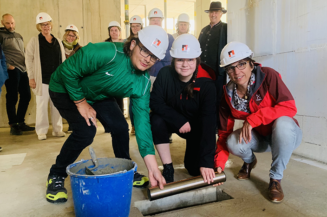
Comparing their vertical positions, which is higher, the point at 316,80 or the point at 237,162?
the point at 316,80

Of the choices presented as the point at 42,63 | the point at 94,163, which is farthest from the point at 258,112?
the point at 42,63

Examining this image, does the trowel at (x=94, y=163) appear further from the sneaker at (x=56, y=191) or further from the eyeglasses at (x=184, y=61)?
the eyeglasses at (x=184, y=61)

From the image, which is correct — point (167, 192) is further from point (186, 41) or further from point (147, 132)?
point (186, 41)

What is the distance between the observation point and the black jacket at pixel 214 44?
11.0 feet

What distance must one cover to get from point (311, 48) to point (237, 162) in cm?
126

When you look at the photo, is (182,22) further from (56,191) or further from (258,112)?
(56,191)

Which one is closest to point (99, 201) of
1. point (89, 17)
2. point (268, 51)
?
point (268, 51)

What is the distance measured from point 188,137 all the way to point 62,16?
4021 mm

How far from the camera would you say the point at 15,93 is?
398 cm

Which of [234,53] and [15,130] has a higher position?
[234,53]

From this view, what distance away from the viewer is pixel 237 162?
2.42m

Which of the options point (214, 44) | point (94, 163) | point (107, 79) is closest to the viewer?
point (94, 163)

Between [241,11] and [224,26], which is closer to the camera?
[241,11]

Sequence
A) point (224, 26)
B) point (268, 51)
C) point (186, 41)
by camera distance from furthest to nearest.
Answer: point (224, 26) → point (268, 51) → point (186, 41)
